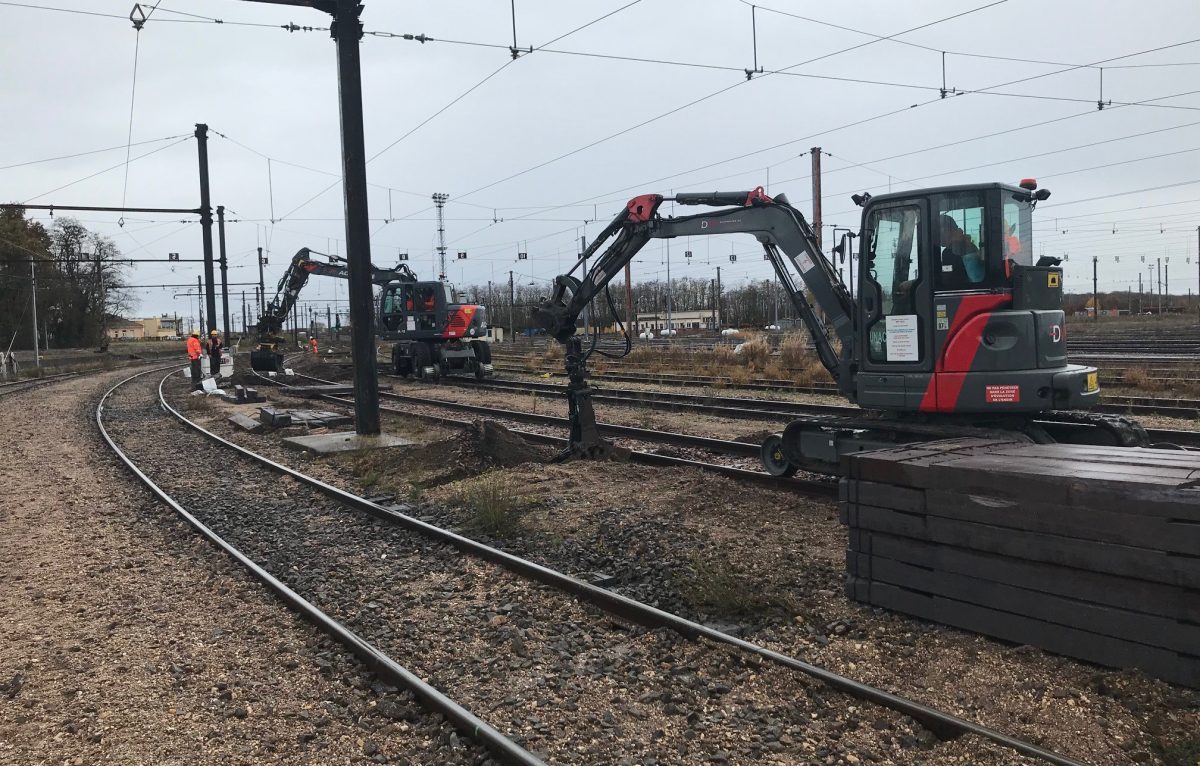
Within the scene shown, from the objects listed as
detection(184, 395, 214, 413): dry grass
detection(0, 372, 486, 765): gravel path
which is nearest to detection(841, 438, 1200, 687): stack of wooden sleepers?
detection(0, 372, 486, 765): gravel path

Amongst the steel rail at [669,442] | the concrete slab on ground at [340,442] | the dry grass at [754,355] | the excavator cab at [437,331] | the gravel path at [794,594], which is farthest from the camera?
the excavator cab at [437,331]

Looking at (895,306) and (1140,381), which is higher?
(895,306)

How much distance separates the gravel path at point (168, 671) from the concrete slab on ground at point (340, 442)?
15.6 ft

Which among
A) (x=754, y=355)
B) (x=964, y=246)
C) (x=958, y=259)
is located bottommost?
(x=754, y=355)

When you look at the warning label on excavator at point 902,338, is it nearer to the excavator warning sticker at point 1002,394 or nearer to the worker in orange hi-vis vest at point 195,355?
the excavator warning sticker at point 1002,394

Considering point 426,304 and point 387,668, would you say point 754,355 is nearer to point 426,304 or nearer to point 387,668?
point 426,304

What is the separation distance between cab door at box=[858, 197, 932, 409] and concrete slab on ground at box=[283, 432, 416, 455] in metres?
8.21

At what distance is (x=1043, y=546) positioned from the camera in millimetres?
4676

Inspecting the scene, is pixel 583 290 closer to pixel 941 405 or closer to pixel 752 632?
pixel 941 405

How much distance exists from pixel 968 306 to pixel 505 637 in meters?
4.95

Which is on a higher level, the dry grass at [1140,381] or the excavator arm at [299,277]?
the excavator arm at [299,277]

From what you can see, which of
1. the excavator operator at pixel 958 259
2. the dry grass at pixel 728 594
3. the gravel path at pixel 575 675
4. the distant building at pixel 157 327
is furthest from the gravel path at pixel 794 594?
the distant building at pixel 157 327

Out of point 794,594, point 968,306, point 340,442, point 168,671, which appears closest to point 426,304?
point 340,442

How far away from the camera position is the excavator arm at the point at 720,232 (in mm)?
9312
